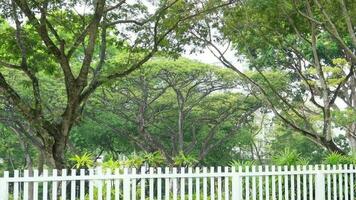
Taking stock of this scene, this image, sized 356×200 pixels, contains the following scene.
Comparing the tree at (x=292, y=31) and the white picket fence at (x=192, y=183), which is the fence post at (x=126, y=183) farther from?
the tree at (x=292, y=31)

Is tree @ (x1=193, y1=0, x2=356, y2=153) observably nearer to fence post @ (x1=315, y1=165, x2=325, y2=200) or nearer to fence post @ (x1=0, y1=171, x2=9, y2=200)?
fence post @ (x1=315, y1=165, x2=325, y2=200)

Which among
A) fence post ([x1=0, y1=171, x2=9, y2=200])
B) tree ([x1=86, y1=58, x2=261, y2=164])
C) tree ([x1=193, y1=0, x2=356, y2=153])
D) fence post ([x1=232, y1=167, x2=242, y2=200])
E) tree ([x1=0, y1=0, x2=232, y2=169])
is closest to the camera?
fence post ([x1=0, y1=171, x2=9, y2=200])

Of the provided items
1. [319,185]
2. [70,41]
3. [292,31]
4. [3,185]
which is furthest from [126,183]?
[292,31]

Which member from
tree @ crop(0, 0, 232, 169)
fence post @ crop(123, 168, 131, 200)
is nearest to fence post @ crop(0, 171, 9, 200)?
fence post @ crop(123, 168, 131, 200)

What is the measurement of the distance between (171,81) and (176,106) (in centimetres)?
269

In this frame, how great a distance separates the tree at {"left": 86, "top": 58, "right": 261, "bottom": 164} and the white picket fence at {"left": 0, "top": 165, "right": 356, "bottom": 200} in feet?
51.5

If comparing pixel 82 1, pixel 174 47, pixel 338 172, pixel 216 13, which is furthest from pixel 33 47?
pixel 338 172

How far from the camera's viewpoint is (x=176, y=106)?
1138 inches

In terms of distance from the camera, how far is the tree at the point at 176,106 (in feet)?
86.0

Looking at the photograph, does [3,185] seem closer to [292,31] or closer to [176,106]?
[292,31]

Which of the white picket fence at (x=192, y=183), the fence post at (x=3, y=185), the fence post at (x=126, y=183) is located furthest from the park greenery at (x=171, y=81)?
the fence post at (x=3, y=185)

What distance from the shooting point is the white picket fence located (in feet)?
22.6

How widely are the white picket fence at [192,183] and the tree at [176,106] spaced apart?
15690 mm

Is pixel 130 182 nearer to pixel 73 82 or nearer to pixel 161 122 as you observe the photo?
pixel 73 82
